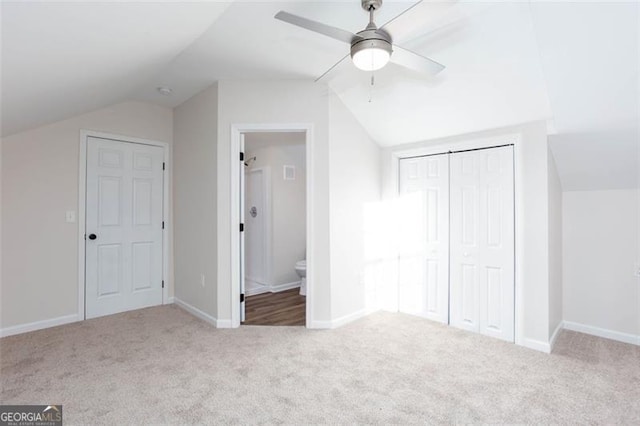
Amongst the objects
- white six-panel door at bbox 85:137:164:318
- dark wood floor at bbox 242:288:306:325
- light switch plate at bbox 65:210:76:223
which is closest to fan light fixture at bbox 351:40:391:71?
dark wood floor at bbox 242:288:306:325

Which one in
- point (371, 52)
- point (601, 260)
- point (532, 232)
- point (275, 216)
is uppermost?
point (371, 52)

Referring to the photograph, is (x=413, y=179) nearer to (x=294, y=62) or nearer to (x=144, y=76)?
(x=294, y=62)

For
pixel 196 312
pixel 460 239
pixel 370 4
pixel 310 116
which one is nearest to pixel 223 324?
pixel 196 312

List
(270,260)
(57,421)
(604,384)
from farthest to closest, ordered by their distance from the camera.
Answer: (270,260), (604,384), (57,421)

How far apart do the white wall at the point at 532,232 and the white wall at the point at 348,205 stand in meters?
1.39

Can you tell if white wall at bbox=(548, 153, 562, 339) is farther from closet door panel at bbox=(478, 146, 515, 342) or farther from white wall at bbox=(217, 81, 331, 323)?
white wall at bbox=(217, 81, 331, 323)

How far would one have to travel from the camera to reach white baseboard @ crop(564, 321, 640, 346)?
2.91 m

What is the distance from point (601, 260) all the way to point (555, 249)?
1.82 feet

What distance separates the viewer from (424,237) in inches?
140

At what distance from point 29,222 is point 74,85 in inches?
65.2

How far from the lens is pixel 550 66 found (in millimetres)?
2236

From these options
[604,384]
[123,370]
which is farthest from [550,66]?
[123,370]

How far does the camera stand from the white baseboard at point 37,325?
3067mm

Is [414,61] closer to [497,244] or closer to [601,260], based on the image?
[497,244]
